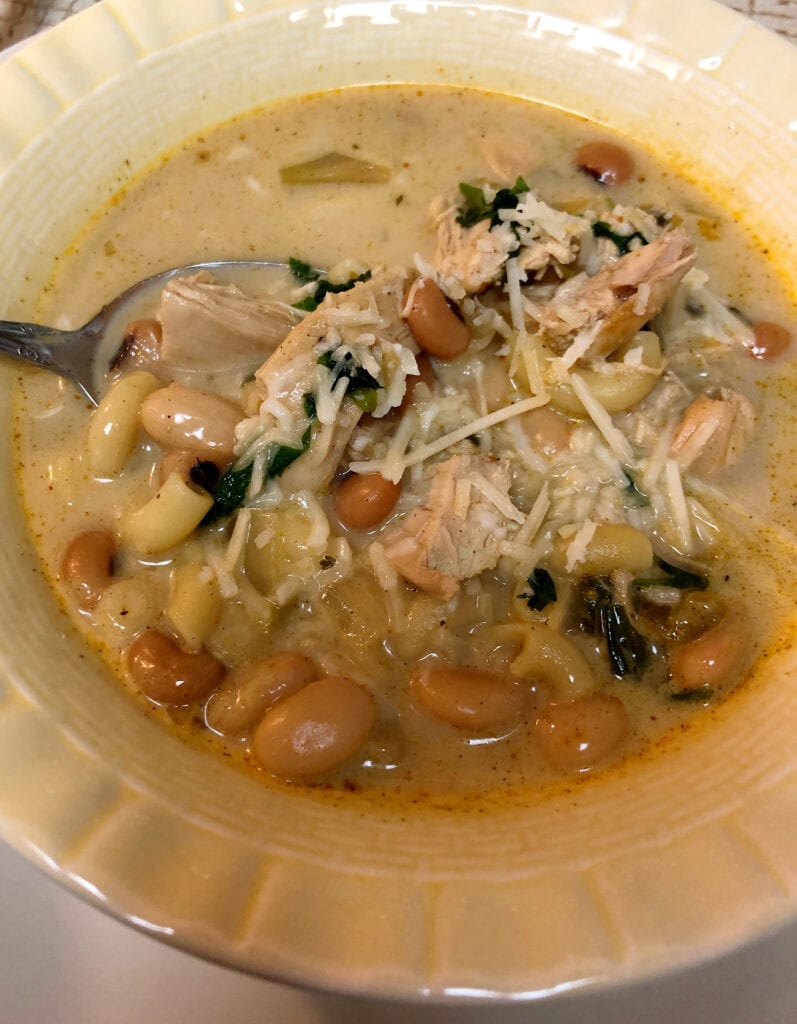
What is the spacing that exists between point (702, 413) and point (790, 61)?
48.5 inches

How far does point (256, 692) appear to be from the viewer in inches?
66.2

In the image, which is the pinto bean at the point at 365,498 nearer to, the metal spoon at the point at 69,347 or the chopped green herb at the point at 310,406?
the chopped green herb at the point at 310,406

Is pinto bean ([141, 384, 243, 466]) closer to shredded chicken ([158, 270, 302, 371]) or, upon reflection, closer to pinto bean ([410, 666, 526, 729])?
shredded chicken ([158, 270, 302, 371])

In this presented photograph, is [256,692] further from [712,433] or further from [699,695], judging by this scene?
[712,433]

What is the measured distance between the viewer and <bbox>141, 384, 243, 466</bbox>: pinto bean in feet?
6.21

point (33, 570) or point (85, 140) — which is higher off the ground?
point (85, 140)

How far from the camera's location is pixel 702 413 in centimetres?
202

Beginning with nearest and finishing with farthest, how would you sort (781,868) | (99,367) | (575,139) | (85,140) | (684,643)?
1. (781,868)
2. (684,643)
3. (99,367)
4. (85,140)
5. (575,139)

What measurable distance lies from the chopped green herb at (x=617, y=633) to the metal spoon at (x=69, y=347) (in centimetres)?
149

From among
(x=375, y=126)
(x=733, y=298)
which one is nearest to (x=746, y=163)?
(x=733, y=298)

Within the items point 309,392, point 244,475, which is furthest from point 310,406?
point 244,475

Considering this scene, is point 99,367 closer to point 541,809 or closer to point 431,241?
point 431,241

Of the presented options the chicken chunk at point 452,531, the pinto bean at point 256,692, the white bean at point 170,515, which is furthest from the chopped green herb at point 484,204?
the pinto bean at point 256,692

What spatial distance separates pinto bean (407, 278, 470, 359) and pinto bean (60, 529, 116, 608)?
3.26 feet
